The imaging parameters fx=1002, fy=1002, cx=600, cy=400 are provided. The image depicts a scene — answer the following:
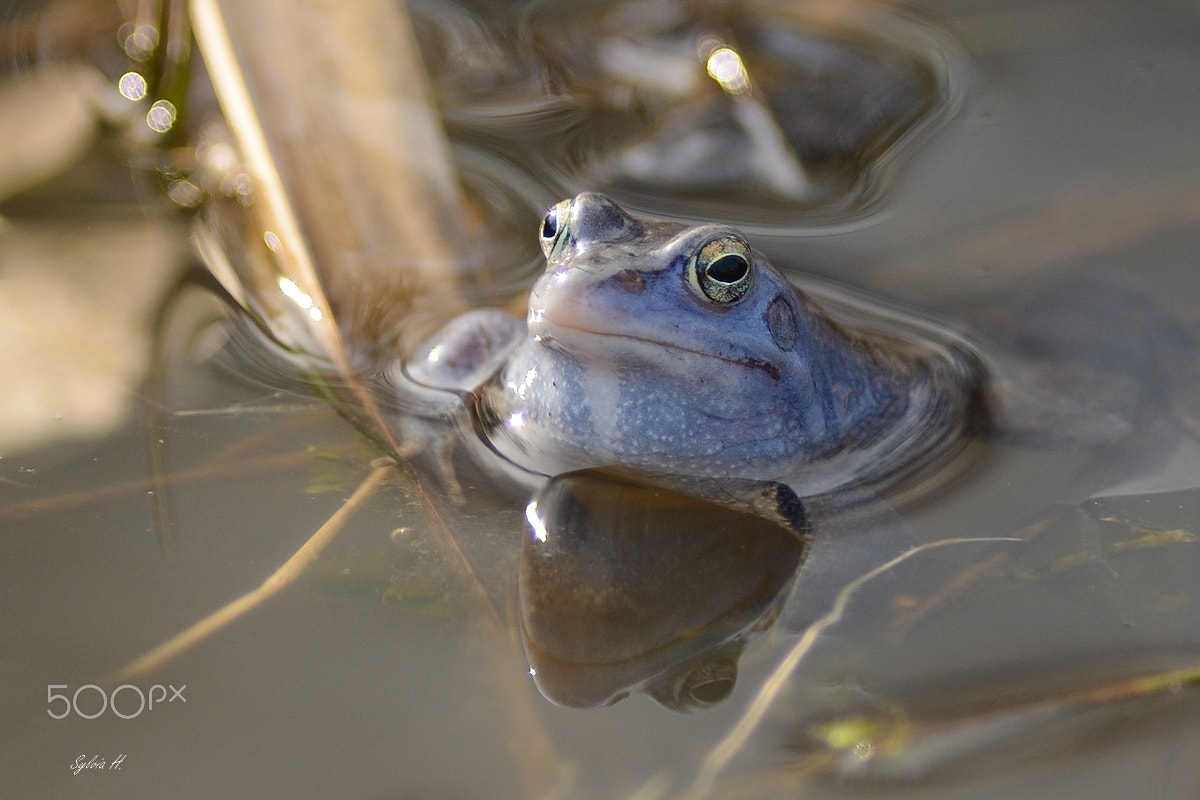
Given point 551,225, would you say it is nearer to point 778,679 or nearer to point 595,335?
point 595,335

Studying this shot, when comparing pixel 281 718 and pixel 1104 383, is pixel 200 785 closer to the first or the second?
pixel 281 718

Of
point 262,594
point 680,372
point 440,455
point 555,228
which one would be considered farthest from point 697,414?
point 262,594

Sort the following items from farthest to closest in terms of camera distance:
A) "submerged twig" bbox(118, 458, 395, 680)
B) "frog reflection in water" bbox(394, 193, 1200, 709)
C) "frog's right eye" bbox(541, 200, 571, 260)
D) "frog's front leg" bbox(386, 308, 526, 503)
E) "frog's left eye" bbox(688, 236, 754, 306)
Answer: "frog's front leg" bbox(386, 308, 526, 503) → "frog's right eye" bbox(541, 200, 571, 260) → "frog's left eye" bbox(688, 236, 754, 306) → "frog reflection in water" bbox(394, 193, 1200, 709) → "submerged twig" bbox(118, 458, 395, 680)

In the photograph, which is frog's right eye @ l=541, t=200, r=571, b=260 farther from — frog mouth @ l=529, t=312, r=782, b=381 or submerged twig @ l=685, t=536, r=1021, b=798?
submerged twig @ l=685, t=536, r=1021, b=798

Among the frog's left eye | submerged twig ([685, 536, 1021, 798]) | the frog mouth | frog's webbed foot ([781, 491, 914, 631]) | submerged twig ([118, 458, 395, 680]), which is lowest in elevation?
frog's webbed foot ([781, 491, 914, 631])

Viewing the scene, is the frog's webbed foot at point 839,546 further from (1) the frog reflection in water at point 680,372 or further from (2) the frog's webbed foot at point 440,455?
(2) the frog's webbed foot at point 440,455

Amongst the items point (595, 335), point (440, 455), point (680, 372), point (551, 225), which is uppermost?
point (551, 225)

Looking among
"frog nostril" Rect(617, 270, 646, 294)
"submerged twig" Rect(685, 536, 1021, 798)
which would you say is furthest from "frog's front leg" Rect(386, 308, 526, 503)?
"submerged twig" Rect(685, 536, 1021, 798)

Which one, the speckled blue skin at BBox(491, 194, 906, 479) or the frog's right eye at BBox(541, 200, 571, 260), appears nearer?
the speckled blue skin at BBox(491, 194, 906, 479)
